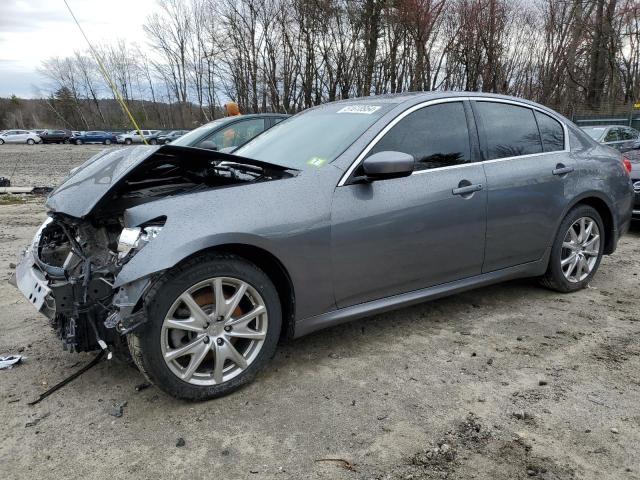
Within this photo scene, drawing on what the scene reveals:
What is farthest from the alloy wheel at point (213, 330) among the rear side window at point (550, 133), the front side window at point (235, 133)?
the front side window at point (235, 133)

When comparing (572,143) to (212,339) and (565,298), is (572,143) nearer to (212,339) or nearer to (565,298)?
(565,298)

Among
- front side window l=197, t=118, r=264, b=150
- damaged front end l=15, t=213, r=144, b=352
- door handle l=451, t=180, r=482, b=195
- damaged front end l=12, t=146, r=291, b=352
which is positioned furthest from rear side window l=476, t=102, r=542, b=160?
front side window l=197, t=118, r=264, b=150

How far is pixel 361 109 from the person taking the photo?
3584 mm

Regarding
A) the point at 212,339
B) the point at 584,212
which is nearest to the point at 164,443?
the point at 212,339

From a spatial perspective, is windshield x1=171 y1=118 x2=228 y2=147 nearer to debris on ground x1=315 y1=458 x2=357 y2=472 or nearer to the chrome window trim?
the chrome window trim

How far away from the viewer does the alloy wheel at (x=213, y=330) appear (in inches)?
101

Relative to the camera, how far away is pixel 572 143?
4285mm

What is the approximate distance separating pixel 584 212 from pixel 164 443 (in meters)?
3.76

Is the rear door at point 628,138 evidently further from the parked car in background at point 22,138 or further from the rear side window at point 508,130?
the parked car in background at point 22,138

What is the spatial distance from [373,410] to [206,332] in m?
0.97

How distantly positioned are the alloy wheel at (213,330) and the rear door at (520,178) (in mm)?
1876

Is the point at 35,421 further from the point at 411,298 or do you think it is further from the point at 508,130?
the point at 508,130

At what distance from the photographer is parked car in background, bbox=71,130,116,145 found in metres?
48.6

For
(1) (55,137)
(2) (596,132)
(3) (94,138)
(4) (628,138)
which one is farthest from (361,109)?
(1) (55,137)
